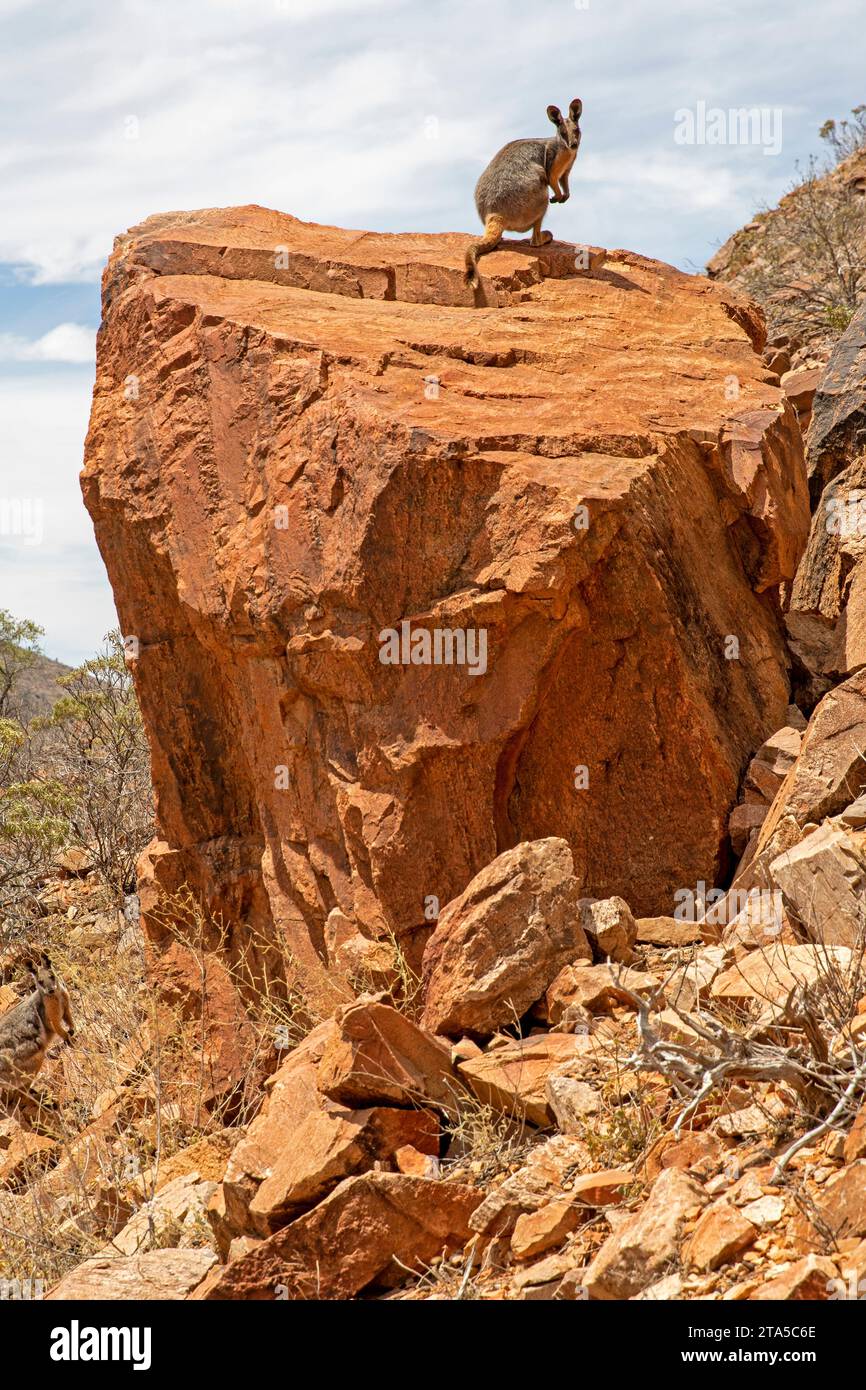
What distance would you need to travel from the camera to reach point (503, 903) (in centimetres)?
502

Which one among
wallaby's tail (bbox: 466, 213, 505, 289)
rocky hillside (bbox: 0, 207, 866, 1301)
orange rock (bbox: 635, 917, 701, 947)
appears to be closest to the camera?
rocky hillside (bbox: 0, 207, 866, 1301)

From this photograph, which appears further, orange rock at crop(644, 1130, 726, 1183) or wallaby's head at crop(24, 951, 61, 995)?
wallaby's head at crop(24, 951, 61, 995)

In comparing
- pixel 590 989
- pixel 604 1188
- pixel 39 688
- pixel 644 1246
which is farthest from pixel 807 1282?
pixel 39 688

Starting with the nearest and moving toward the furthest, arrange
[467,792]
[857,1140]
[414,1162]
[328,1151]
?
[857,1140] → [328,1151] → [414,1162] → [467,792]

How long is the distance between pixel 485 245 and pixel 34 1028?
5.87 metres

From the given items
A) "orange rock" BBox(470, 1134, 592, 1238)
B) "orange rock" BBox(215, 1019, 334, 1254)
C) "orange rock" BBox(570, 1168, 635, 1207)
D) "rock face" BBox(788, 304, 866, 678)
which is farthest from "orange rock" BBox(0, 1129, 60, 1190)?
"rock face" BBox(788, 304, 866, 678)

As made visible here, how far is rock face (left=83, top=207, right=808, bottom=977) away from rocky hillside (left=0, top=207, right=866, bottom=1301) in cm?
2

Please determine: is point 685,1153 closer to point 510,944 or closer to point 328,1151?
point 328,1151

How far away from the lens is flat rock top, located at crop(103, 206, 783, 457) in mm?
6203

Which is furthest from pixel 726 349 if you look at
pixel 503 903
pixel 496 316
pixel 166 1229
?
pixel 166 1229

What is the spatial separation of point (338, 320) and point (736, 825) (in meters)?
3.33

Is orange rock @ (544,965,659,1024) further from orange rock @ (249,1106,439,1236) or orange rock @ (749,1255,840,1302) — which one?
orange rock @ (749,1255,840,1302)

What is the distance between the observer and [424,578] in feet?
19.2

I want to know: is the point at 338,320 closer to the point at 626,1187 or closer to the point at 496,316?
the point at 496,316
